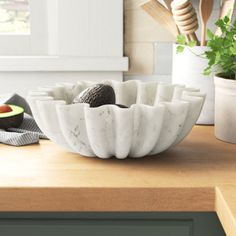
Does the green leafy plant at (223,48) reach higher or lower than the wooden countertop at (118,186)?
higher

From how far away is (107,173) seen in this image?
3.34 ft

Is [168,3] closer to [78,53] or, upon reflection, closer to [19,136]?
[78,53]

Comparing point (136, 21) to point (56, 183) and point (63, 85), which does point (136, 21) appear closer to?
point (63, 85)

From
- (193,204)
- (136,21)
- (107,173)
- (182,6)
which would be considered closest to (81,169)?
(107,173)

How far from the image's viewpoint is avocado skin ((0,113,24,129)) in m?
1.26

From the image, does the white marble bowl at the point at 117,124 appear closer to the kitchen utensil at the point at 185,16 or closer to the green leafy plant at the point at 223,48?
the green leafy plant at the point at 223,48

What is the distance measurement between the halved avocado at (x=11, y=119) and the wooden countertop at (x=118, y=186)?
20 cm

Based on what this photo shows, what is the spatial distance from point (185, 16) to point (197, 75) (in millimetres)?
145

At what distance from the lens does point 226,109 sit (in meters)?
1.22

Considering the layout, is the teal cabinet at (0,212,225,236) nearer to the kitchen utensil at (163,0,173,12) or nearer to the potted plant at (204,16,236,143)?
the potted plant at (204,16,236,143)

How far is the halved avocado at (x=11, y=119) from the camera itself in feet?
4.14

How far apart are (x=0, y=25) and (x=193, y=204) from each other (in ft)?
3.77

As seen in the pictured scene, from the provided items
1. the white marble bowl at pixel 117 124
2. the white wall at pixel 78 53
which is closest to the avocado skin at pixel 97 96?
the white marble bowl at pixel 117 124

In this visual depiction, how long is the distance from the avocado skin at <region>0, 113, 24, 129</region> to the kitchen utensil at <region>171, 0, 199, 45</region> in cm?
40
